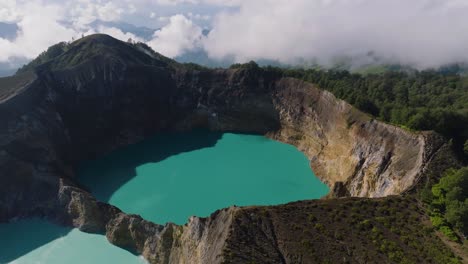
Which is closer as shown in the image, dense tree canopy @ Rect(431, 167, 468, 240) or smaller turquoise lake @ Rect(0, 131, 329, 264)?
dense tree canopy @ Rect(431, 167, 468, 240)

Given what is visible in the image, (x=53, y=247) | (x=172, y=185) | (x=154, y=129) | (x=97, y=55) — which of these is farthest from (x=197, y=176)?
(x=97, y=55)

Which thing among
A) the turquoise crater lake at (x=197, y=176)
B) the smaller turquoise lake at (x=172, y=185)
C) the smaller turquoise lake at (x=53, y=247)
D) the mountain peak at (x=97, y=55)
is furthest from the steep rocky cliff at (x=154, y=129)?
the turquoise crater lake at (x=197, y=176)

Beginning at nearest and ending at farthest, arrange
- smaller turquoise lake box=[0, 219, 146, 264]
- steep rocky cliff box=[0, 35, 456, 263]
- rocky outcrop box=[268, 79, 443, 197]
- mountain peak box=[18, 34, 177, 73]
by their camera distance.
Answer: smaller turquoise lake box=[0, 219, 146, 264], steep rocky cliff box=[0, 35, 456, 263], rocky outcrop box=[268, 79, 443, 197], mountain peak box=[18, 34, 177, 73]

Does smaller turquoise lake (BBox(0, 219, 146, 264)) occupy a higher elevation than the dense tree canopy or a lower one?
higher

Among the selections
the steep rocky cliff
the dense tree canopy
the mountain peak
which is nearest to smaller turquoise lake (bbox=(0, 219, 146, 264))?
the steep rocky cliff

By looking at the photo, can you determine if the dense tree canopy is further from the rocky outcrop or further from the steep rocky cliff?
the steep rocky cliff
